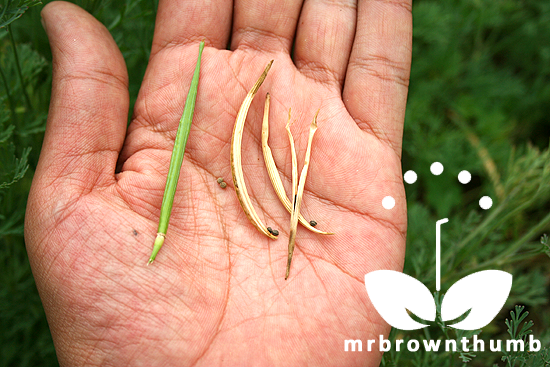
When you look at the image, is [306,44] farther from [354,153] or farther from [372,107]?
[354,153]

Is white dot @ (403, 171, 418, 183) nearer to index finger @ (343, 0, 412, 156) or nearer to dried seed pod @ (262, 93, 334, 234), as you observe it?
index finger @ (343, 0, 412, 156)

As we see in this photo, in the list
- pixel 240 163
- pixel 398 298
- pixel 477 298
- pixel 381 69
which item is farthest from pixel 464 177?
pixel 240 163

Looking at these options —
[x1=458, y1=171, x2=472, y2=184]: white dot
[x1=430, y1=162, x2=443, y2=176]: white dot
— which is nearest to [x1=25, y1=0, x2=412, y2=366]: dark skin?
[x1=430, y1=162, x2=443, y2=176]: white dot

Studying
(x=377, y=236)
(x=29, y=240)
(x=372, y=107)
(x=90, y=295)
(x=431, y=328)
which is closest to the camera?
(x=90, y=295)

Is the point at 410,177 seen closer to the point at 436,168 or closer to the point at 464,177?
the point at 436,168

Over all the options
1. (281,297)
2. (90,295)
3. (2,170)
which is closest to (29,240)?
(90,295)
